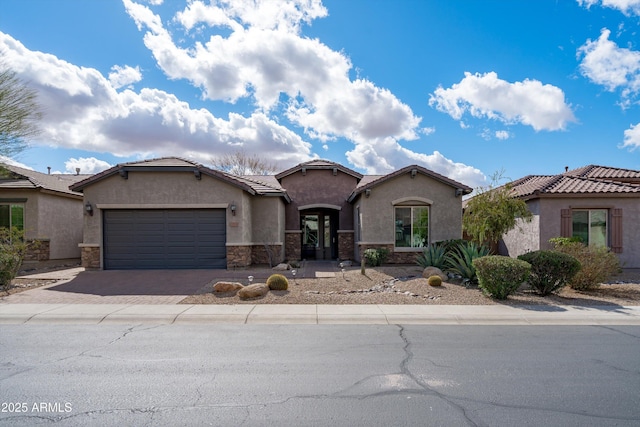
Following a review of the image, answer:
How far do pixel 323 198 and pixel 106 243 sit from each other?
1060 cm

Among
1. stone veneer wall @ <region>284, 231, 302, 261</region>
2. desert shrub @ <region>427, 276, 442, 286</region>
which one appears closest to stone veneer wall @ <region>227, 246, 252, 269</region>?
stone veneer wall @ <region>284, 231, 302, 261</region>

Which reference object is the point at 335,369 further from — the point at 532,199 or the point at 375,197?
the point at 532,199

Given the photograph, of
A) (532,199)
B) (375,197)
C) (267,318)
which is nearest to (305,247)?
(375,197)

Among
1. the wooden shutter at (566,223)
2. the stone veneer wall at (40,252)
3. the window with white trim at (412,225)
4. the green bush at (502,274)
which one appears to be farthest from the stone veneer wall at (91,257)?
the wooden shutter at (566,223)

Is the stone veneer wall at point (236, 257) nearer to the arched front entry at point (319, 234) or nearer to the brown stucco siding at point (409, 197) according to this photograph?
the brown stucco siding at point (409, 197)

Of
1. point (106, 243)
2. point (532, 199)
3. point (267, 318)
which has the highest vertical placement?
point (532, 199)

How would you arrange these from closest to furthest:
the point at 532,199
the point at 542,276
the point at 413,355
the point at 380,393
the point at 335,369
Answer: the point at 380,393
the point at 335,369
the point at 413,355
the point at 542,276
the point at 532,199

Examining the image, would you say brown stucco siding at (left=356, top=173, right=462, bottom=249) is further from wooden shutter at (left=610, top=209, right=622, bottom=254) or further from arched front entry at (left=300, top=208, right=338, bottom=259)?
wooden shutter at (left=610, top=209, right=622, bottom=254)

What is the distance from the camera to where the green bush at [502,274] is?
9125 millimetres

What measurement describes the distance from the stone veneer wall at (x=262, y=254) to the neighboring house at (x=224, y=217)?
46mm

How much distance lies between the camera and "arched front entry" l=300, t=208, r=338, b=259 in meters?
20.7

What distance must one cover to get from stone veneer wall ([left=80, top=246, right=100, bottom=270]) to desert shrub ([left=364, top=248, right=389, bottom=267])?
1092 cm

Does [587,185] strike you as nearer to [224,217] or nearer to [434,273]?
[434,273]

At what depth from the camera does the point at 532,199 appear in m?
15.6
